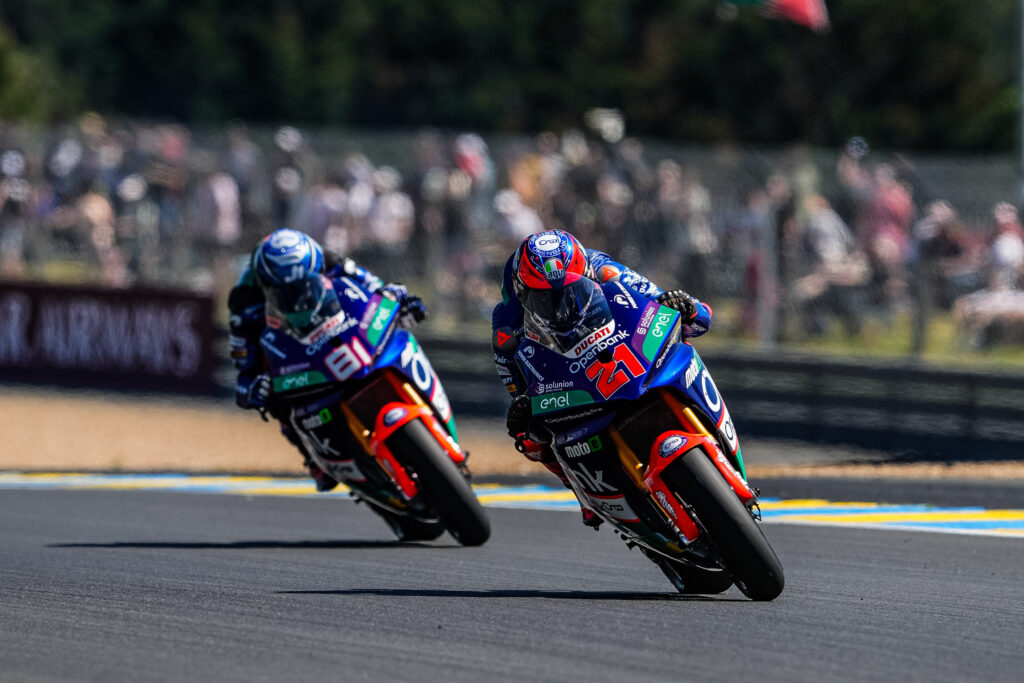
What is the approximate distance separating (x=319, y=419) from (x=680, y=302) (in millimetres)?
2767

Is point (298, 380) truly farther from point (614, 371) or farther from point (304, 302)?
point (614, 371)

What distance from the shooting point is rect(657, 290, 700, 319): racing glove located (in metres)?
7.21

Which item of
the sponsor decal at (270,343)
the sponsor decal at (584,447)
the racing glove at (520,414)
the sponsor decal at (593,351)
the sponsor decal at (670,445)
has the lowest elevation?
the sponsor decal at (270,343)

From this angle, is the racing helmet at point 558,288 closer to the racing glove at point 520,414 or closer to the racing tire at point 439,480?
the racing glove at point 520,414

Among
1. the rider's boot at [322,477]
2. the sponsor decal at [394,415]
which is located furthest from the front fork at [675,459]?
the rider's boot at [322,477]

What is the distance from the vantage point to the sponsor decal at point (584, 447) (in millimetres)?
7086

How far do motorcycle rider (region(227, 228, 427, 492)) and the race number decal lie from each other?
0.18 metres

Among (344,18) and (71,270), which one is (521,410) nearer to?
(71,270)

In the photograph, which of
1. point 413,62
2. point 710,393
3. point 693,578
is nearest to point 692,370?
point 710,393

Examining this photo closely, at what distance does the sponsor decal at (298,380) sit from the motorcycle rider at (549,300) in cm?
208

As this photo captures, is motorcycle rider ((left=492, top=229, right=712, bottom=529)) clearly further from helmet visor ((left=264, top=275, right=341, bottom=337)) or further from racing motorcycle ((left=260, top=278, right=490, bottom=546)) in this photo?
helmet visor ((left=264, top=275, right=341, bottom=337))

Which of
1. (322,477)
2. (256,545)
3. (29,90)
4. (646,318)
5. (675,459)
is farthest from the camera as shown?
(29,90)

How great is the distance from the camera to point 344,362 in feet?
30.6

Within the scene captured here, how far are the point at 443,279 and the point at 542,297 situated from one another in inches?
416
